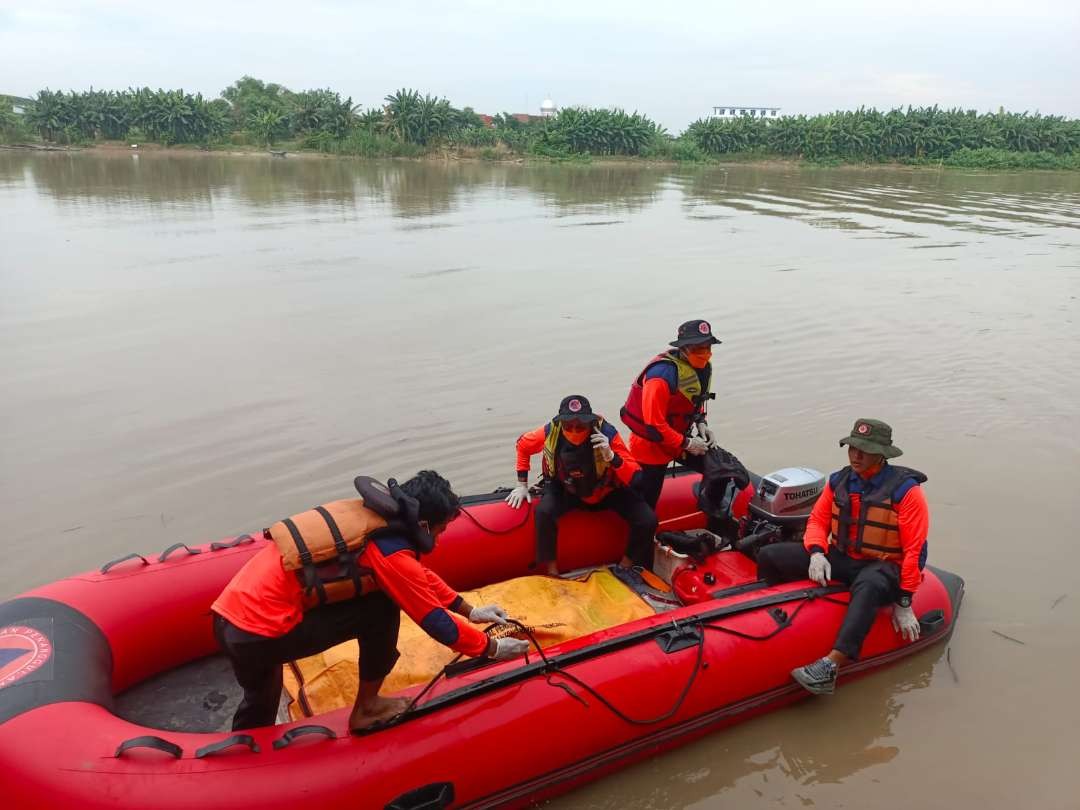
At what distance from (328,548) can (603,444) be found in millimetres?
1837

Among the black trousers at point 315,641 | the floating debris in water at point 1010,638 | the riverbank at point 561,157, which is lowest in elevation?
the floating debris in water at point 1010,638

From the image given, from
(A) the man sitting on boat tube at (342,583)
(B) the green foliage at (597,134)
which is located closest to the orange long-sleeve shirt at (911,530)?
(A) the man sitting on boat tube at (342,583)

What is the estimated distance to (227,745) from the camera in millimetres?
2498

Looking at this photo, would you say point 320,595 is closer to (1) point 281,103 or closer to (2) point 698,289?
(2) point 698,289

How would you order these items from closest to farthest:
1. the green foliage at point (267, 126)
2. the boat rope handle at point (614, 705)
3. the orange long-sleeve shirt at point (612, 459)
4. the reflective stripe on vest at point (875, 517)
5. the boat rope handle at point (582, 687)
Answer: the boat rope handle at point (582, 687) < the boat rope handle at point (614, 705) < the reflective stripe on vest at point (875, 517) < the orange long-sleeve shirt at point (612, 459) < the green foliage at point (267, 126)

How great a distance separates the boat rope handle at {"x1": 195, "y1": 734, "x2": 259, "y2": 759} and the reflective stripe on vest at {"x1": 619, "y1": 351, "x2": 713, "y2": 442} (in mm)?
2492

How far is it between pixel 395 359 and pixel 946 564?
17.0 ft

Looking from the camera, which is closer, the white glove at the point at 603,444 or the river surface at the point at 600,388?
the river surface at the point at 600,388

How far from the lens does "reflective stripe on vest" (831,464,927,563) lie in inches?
136

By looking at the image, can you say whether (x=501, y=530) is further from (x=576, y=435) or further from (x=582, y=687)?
(x=582, y=687)

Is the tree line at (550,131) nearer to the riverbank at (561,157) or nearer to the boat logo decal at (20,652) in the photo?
the riverbank at (561,157)

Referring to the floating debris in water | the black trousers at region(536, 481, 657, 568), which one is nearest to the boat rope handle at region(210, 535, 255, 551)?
the black trousers at region(536, 481, 657, 568)

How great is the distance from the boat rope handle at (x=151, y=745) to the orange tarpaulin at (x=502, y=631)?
2.00ft

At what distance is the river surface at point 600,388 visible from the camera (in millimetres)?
3527
